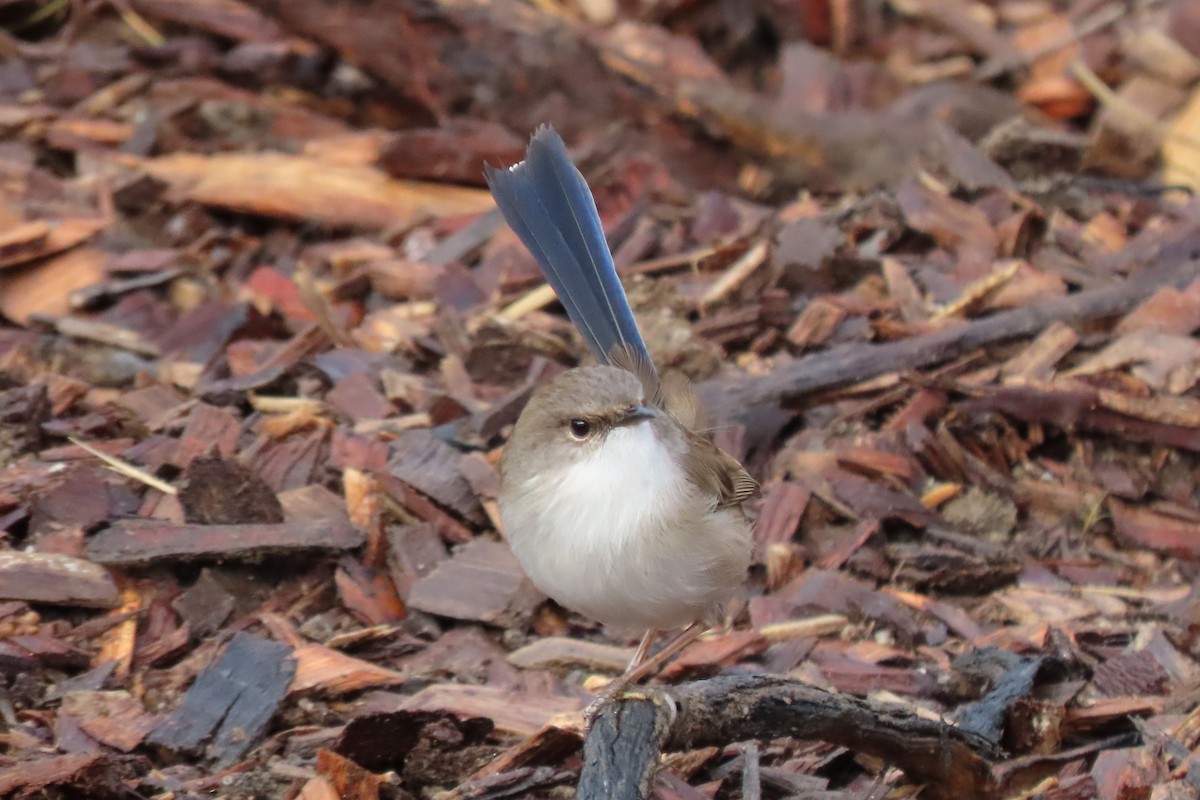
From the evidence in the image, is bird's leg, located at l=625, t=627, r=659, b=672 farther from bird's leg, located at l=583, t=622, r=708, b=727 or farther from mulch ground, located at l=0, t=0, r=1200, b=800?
mulch ground, located at l=0, t=0, r=1200, b=800

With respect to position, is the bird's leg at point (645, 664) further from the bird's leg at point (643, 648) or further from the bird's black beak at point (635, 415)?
the bird's black beak at point (635, 415)

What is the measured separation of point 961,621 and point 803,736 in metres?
1.44

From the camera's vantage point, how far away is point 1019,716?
4.05m

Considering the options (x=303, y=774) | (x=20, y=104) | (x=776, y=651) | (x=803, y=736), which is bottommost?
(x=776, y=651)

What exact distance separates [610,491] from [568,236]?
103 centimetres

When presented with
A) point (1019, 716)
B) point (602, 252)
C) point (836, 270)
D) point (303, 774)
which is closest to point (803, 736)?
point (1019, 716)

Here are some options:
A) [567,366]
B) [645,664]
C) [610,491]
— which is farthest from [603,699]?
[567,366]

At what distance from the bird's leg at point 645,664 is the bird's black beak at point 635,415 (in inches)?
29.0

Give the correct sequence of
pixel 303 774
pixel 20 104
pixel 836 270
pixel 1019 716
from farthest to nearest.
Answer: pixel 20 104, pixel 836 270, pixel 1019 716, pixel 303 774

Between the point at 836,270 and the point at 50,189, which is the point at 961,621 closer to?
the point at 836,270

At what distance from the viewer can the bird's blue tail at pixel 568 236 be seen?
4.32m

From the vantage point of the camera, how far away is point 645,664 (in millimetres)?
4035

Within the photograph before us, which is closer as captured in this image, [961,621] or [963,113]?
[961,621]

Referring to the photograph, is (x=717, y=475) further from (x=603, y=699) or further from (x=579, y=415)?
(x=603, y=699)
